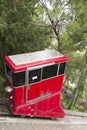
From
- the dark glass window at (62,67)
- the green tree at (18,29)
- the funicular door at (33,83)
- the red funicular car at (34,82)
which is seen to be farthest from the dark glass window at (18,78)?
the green tree at (18,29)

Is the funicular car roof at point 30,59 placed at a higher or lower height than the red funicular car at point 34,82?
higher

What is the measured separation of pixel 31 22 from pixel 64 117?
329cm

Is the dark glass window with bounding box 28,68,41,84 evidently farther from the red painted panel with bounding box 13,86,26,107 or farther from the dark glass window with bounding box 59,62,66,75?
the dark glass window with bounding box 59,62,66,75

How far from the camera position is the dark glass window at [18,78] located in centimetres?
443

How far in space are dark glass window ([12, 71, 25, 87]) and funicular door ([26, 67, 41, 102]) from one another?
13cm

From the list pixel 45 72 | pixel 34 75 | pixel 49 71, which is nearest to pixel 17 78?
pixel 34 75

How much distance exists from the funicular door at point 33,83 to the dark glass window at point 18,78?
127mm

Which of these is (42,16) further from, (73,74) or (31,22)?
(73,74)

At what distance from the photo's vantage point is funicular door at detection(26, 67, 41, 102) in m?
4.56

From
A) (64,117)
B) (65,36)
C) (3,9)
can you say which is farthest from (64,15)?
(64,117)

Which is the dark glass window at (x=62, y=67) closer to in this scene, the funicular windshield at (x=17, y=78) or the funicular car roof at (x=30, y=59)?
the funicular car roof at (x=30, y=59)

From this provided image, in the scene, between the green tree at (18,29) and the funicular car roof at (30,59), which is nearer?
Answer: the funicular car roof at (30,59)

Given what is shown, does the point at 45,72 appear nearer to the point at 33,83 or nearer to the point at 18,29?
the point at 33,83

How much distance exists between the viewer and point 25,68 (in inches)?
174
